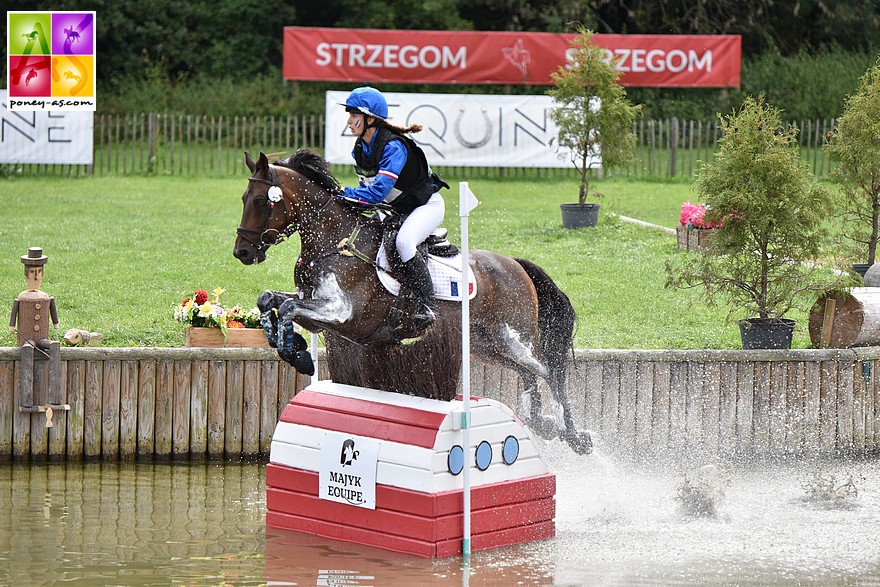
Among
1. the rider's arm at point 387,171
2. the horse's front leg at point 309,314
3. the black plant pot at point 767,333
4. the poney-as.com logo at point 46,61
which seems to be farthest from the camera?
the poney-as.com logo at point 46,61

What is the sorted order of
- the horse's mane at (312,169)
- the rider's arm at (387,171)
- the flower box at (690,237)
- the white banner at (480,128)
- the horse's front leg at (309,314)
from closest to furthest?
the horse's front leg at (309,314) < the rider's arm at (387,171) < the horse's mane at (312,169) < the flower box at (690,237) < the white banner at (480,128)

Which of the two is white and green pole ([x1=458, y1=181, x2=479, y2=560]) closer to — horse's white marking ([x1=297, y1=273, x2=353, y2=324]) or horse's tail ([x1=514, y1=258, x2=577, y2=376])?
horse's white marking ([x1=297, y1=273, x2=353, y2=324])

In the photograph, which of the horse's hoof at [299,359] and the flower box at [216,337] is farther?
the flower box at [216,337]

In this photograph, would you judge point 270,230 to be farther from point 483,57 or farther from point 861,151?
point 483,57

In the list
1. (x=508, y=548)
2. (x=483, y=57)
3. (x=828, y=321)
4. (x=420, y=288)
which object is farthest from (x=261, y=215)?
(x=483, y=57)

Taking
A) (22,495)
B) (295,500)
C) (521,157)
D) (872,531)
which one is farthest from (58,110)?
(872,531)

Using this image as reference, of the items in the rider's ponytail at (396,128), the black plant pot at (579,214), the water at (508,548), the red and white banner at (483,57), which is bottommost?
the water at (508,548)

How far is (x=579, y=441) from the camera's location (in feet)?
30.3

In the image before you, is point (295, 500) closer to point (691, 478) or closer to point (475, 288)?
point (475, 288)

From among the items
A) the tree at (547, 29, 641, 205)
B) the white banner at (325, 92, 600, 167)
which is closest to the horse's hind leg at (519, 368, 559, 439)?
the tree at (547, 29, 641, 205)

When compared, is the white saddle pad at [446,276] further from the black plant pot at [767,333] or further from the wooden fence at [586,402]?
the black plant pot at [767,333]

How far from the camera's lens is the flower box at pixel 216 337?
10508mm

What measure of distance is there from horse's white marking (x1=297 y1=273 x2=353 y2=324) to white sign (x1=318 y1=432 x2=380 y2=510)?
31.6 inches

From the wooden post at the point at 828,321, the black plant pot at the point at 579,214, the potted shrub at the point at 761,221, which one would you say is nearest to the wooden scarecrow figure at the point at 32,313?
the potted shrub at the point at 761,221
